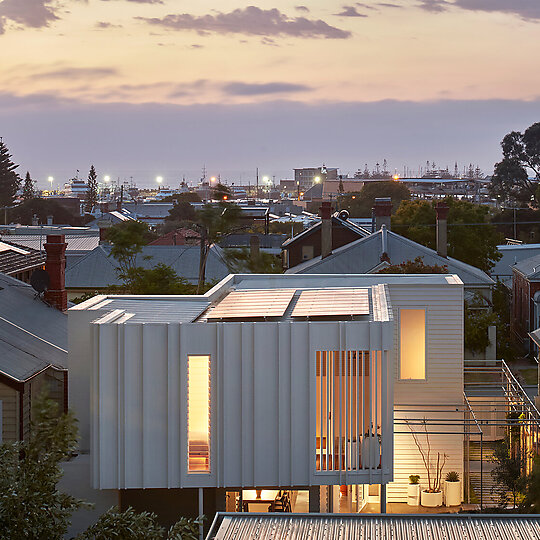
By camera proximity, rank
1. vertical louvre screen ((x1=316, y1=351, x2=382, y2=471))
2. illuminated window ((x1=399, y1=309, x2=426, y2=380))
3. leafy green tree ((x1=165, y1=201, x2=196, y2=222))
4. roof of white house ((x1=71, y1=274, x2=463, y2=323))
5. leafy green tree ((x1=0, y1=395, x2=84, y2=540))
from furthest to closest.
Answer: leafy green tree ((x1=165, y1=201, x2=196, y2=222)) < illuminated window ((x1=399, y1=309, x2=426, y2=380)) < roof of white house ((x1=71, y1=274, x2=463, y2=323)) < vertical louvre screen ((x1=316, y1=351, x2=382, y2=471)) < leafy green tree ((x1=0, y1=395, x2=84, y2=540))

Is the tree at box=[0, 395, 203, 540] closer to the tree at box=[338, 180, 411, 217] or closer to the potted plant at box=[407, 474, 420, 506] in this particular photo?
the potted plant at box=[407, 474, 420, 506]

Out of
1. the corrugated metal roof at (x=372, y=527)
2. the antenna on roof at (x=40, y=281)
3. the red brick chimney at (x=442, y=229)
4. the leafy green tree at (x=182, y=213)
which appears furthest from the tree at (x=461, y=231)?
the leafy green tree at (x=182, y=213)

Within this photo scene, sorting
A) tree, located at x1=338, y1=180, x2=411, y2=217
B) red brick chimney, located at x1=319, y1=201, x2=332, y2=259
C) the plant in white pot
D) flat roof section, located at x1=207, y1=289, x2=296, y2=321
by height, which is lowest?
the plant in white pot

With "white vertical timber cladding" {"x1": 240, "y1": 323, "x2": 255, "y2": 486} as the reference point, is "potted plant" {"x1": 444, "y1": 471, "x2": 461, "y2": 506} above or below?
below

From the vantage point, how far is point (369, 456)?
1864cm

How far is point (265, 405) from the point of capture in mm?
18297

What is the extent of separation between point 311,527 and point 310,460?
4988 millimetres

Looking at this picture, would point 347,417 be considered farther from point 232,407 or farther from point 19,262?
point 19,262

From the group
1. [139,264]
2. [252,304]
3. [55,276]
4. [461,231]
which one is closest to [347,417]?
[252,304]

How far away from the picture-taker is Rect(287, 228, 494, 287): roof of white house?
4366cm

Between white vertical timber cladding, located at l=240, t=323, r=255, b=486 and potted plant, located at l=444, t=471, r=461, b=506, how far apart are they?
5.80 meters

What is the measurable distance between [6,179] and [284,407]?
130 metres

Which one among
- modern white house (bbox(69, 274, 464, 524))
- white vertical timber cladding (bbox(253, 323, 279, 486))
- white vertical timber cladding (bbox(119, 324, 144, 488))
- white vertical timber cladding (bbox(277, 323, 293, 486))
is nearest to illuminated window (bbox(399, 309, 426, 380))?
modern white house (bbox(69, 274, 464, 524))

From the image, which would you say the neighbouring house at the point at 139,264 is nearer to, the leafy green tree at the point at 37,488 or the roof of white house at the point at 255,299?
the roof of white house at the point at 255,299
